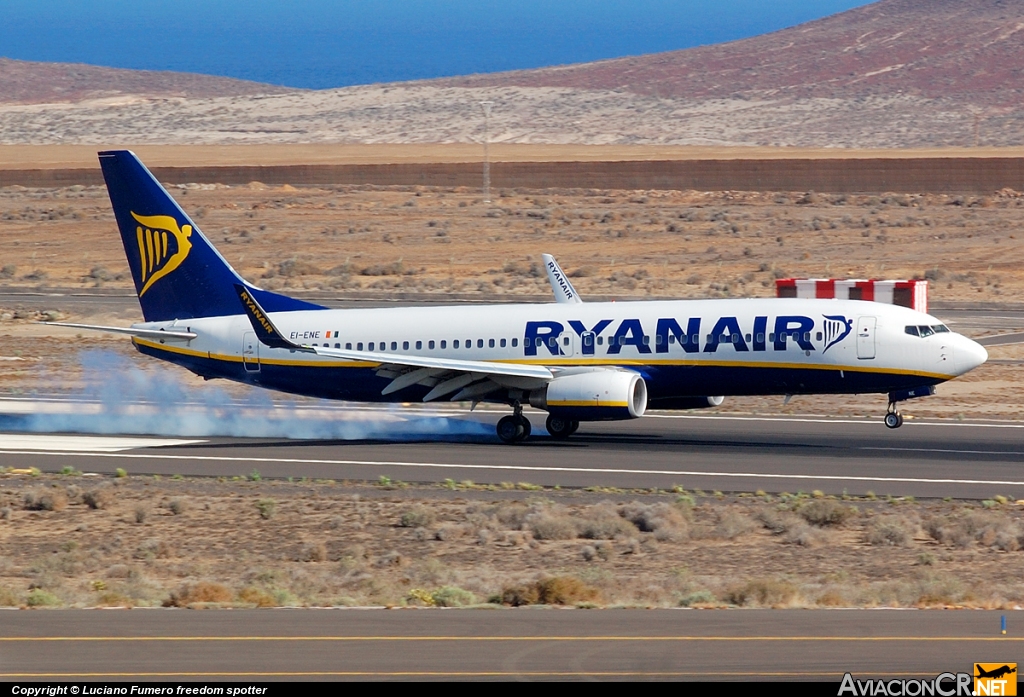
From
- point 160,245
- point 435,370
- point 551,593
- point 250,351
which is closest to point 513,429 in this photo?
point 435,370

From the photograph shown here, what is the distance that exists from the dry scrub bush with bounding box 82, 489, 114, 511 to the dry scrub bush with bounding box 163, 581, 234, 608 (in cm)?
821

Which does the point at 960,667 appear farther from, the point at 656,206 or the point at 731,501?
the point at 656,206

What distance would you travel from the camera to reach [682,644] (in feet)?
54.1

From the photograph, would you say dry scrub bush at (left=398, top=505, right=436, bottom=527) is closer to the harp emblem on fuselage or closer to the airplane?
the airplane

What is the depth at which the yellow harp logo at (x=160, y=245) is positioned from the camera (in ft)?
127

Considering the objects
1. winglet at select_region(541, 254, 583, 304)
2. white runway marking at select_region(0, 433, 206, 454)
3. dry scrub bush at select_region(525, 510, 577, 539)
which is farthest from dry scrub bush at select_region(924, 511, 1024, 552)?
white runway marking at select_region(0, 433, 206, 454)

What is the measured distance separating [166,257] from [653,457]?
14.0 meters

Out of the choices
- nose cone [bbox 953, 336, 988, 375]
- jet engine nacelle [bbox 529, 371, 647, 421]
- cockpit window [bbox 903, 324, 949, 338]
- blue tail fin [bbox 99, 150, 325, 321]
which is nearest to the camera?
nose cone [bbox 953, 336, 988, 375]

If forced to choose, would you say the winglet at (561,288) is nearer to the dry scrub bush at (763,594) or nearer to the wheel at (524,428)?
the wheel at (524,428)

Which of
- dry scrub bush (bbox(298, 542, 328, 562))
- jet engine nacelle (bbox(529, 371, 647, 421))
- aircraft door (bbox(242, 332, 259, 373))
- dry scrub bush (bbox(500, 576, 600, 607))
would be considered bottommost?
dry scrub bush (bbox(298, 542, 328, 562))

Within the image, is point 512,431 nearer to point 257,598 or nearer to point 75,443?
point 75,443

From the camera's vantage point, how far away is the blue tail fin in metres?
38.6

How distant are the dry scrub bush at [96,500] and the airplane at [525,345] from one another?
6961mm

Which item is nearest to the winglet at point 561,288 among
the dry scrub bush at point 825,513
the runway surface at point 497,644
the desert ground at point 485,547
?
the desert ground at point 485,547
